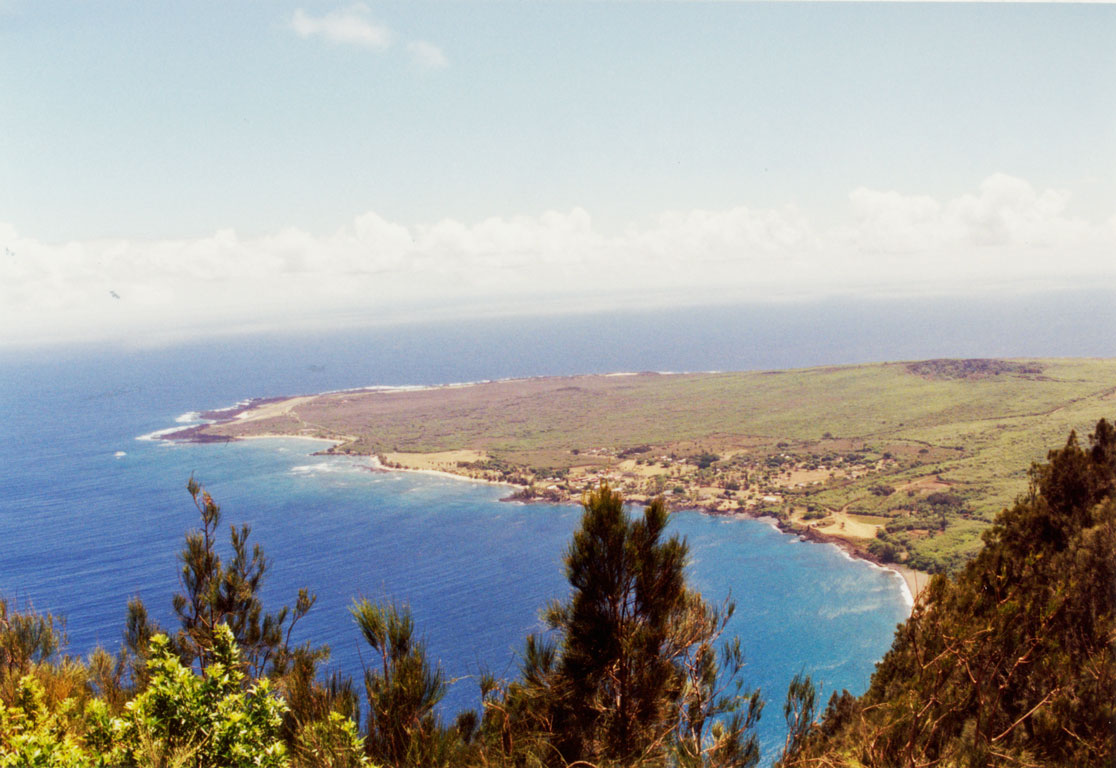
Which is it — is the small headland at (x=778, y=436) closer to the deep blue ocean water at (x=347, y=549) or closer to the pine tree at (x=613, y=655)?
the deep blue ocean water at (x=347, y=549)

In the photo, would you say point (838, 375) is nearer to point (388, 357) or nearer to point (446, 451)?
point (446, 451)

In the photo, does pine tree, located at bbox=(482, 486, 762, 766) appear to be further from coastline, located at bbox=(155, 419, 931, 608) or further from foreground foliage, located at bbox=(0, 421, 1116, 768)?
coastline, located at bbox=(155, 419, 931, 608)

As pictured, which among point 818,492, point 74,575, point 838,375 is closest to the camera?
point 74,575

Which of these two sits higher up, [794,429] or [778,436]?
[794,429]

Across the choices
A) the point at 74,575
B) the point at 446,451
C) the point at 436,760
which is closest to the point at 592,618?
the point at 436,760

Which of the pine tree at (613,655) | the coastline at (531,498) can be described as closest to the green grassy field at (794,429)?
the coastline at (531,498)

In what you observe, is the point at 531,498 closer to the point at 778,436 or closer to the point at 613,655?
the point at 778,436

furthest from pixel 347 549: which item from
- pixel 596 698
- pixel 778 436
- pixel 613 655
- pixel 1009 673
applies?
pixel 778 436
